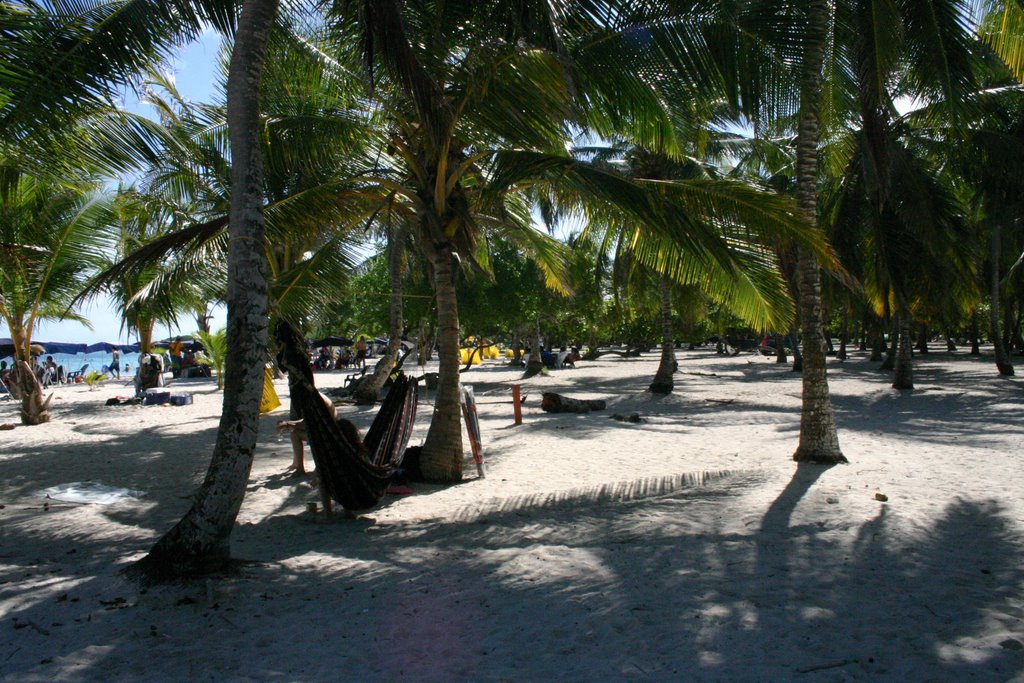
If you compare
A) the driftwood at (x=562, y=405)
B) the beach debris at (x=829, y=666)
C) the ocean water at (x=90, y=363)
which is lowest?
the beach debris at (x=829, y=666)

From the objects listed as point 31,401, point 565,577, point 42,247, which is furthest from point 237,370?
point 31,401

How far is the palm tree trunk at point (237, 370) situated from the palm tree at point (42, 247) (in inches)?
255

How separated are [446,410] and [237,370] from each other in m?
3.45

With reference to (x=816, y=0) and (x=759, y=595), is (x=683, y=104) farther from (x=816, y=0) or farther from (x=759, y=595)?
(x=759, y=595)

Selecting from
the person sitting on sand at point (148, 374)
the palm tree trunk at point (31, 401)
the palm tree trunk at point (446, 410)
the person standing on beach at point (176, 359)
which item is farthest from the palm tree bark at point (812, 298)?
the person standing on beach at point (176, 359)

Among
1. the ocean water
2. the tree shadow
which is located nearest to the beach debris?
the tree shadow

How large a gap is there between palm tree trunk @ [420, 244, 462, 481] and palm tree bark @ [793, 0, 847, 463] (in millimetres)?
3624

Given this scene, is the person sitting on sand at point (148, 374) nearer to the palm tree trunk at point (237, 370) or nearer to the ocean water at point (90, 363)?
the palm tree trunk at point (237, 370)

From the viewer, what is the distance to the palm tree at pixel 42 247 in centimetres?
1020

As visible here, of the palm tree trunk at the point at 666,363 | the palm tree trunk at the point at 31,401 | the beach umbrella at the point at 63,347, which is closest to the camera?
the palm tree trunk at the point at 31,401

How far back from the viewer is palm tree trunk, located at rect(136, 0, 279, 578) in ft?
13.6

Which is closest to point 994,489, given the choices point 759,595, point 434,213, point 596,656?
point 759,595

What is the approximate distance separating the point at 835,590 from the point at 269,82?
797 centimetres

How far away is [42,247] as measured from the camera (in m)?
10.9
